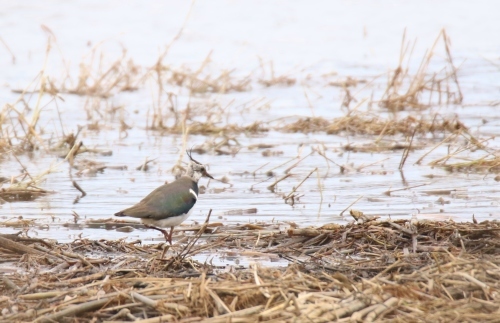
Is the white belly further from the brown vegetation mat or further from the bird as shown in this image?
the brown vegetation mat

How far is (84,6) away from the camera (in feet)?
83.6

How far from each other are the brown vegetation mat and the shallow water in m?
1.17

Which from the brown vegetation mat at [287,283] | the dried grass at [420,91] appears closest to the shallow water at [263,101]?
the dried grass at [420,91]

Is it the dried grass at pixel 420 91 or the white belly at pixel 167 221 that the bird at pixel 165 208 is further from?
the dried grass at pixel 420 91

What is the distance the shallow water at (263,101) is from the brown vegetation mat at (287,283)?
3.83 feet

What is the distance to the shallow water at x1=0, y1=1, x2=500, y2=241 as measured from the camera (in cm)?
824

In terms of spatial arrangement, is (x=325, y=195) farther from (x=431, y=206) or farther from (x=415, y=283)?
(x=415, y=283)

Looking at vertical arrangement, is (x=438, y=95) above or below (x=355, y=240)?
above

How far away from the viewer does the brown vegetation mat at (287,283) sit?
420cm

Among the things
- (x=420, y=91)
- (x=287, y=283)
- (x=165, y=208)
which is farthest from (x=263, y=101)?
(x=287, y=283)

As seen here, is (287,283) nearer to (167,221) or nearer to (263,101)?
(167,221)


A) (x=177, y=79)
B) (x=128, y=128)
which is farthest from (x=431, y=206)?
(x=177, y=79)

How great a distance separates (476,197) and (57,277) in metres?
4.41

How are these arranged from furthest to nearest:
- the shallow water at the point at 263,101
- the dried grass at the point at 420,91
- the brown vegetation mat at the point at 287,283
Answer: the dried grass at the point at 420,91 → the shallow water at the point at 263,101 → the brown vegetation mat at the point at 287,283
